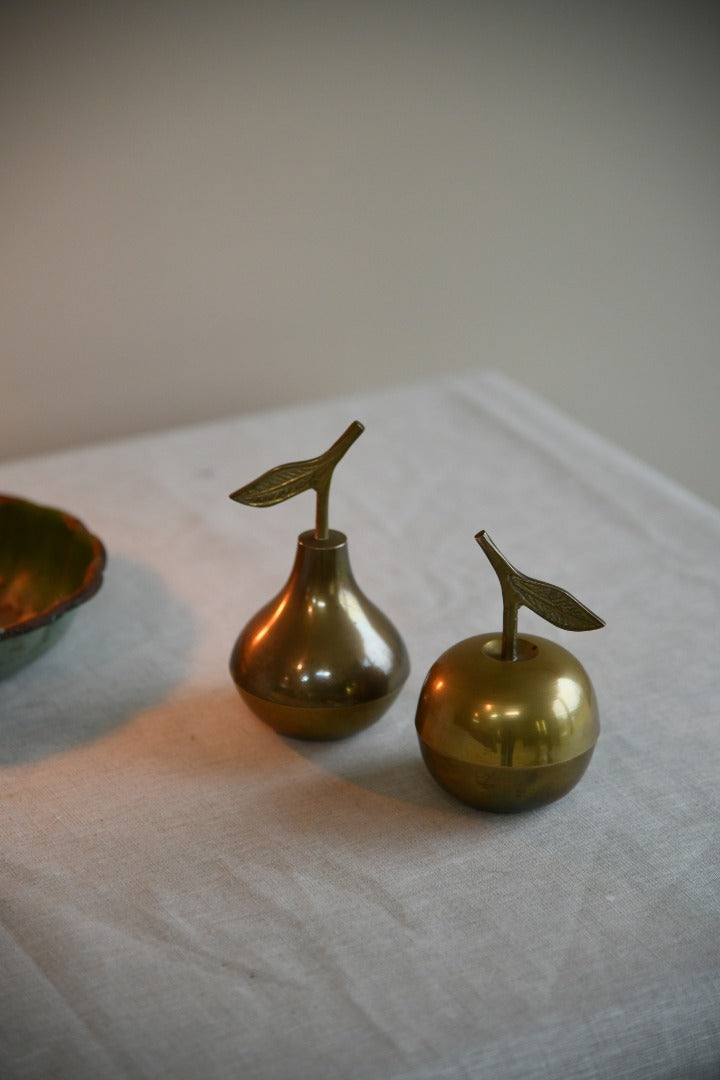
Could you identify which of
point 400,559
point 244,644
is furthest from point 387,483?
point 244,644

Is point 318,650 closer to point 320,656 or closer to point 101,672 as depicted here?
point 320,656

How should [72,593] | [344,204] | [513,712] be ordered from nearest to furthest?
[513,712]
[72,593]
[344,204]

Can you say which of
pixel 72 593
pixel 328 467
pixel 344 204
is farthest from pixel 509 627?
pixel 344 204

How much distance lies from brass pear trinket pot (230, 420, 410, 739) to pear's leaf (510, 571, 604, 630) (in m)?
0.09

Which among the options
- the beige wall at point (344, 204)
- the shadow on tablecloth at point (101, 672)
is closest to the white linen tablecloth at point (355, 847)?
the shadow on tablecloth at point (101, 672)

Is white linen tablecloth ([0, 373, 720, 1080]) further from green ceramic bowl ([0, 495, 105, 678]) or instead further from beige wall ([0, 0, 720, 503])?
beige wall ([0, 0, 720, 503])

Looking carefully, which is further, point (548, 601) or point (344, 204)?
point (344, 204)

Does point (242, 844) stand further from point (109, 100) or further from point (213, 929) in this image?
point (109, 100)

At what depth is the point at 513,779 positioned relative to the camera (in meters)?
0.53

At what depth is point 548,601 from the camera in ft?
1.76

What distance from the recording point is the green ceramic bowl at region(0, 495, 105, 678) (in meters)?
0.72

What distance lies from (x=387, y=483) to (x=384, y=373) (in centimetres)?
54

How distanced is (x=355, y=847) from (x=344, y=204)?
96 centimetres

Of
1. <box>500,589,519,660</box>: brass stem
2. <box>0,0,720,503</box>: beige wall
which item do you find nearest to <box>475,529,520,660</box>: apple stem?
<box>500,589,519,660</box>: brass stem
